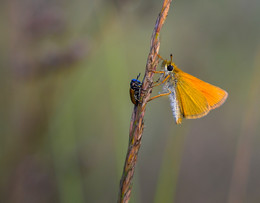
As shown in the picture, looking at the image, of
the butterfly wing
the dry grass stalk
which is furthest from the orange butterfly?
the dry grass stalk

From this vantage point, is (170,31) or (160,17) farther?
(170,31)

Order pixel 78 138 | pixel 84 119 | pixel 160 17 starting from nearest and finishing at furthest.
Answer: pixel 160 17 < pixel 78 138 < pixel 84 119

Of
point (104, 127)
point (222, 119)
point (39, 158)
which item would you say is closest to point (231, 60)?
point (222, 119)

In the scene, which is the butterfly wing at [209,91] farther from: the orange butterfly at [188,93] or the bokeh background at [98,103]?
the bokeh background at [98,103]

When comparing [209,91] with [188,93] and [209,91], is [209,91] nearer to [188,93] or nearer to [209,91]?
[209,91]

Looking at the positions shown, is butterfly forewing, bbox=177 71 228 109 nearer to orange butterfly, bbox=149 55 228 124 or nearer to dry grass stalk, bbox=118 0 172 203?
orange butterfly, bbox=149 55 228 124

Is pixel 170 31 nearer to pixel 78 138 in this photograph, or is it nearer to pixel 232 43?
pixel 232 43

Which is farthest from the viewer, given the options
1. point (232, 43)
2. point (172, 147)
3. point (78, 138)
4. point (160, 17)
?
point (232, 43)

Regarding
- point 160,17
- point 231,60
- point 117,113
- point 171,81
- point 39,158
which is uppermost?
point 231,60
